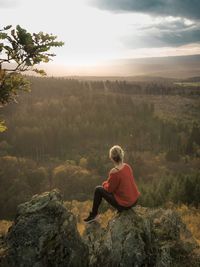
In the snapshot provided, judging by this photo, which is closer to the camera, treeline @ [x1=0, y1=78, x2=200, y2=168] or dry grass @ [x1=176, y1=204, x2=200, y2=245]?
dry grass @ [x1=176, y1=204, x2=200, y2=245]

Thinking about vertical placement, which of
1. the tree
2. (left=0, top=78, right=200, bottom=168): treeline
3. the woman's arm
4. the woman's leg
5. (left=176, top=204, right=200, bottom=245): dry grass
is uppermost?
the tree

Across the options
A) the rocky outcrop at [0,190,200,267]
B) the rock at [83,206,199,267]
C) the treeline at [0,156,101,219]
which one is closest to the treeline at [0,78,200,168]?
the treeline at [0,156,101,219]

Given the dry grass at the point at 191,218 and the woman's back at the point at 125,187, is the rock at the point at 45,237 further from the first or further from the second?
the dry grass at the point at 191,218

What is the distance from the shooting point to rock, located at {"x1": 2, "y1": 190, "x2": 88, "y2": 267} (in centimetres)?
1116

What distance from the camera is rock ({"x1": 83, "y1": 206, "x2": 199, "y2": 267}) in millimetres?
12344

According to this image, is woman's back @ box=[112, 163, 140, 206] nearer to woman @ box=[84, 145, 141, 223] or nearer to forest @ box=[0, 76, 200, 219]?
woman @ box=[84, 145, 141, 223]

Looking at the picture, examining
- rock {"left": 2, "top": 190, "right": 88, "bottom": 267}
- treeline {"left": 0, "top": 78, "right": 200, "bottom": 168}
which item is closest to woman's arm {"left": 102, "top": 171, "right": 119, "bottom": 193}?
rock {"left": 2, "top": 190, "right": 88, "bottom": 267}

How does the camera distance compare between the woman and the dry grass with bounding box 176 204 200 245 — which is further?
the dry grass with bounding box 176 204 200 245

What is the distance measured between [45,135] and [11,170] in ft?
242

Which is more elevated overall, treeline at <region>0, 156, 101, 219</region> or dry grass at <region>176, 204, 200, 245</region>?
dry grass at <region>176, 204, 200, 245</region>

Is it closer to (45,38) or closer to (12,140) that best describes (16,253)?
(45,38)

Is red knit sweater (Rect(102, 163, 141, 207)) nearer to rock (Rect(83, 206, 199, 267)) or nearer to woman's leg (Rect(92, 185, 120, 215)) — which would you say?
woman's leg (Rect(92, 185, 120, 215))

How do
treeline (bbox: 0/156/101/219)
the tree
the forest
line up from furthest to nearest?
the forest
treeline (bbox: 0/156/101/219)
the tree

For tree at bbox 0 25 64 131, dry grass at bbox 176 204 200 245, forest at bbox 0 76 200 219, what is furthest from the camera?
forest at bbox 0 76 200 219
